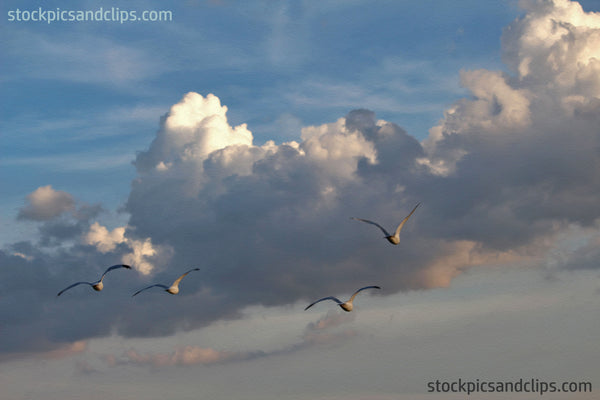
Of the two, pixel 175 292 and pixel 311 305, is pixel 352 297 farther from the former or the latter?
pixel 175 292

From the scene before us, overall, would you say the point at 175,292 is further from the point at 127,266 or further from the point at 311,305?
the point at 311,305

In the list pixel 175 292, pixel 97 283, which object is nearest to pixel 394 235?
pixel 175 292

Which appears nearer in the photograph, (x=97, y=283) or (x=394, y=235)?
(x=394, y=235)

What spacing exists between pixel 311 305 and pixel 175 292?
44.6m

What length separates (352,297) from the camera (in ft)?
565

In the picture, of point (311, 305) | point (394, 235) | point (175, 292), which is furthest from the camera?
point (175, 292)

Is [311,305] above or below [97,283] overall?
below

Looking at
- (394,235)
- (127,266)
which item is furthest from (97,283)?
(394,235)

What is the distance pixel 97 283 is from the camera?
607 feet

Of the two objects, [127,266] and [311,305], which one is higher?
[127,266]

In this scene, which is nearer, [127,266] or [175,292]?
[127,266]

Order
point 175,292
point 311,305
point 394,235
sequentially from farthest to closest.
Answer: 1. point 175,292
2. point 394,235
3. point 311,305

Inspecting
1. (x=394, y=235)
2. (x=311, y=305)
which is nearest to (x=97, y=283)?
(x=311, y=305)

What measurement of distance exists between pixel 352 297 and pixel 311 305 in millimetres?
23421
